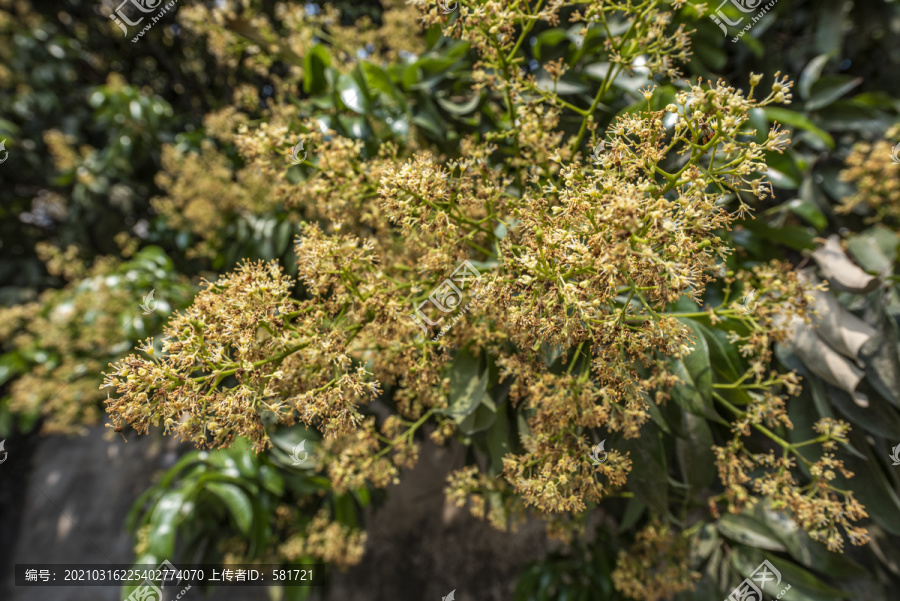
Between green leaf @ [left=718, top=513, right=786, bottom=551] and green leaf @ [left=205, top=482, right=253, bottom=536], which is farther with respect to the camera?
green leaf @ [left=205, top=482, right=253, bottom=536]

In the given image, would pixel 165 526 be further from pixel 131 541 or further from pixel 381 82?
pixel 131 541

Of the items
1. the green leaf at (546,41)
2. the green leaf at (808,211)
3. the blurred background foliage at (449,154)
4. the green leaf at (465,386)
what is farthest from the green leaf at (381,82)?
the green leaf at (808,211)

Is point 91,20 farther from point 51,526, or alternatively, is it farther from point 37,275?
point 51,526

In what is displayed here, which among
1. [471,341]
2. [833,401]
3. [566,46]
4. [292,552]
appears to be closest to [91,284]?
[292,552]

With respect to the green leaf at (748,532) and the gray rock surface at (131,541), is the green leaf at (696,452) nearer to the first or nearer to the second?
the green leaf at (748,532)

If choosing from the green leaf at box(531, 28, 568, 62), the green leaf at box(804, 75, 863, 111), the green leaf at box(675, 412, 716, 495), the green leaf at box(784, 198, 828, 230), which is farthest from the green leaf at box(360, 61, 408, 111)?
the green leaf at box(804, 75, 863, 111)

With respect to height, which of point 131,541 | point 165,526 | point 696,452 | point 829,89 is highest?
point 829,89

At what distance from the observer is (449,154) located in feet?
2.97

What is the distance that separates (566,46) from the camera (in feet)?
2.92

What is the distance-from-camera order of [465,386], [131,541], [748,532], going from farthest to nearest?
[131,541] → [748,532] → [465,386]

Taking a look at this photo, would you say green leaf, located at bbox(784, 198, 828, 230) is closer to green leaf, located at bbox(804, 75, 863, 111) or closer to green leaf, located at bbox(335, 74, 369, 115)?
green leaf, located at bbox(804, 75, 863, 111)

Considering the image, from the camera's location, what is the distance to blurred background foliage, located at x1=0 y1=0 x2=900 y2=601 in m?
0.71

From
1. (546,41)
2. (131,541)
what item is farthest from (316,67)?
(131,541)

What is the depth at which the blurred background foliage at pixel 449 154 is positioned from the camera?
2.32 feet
